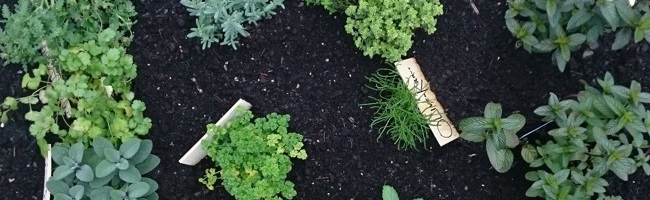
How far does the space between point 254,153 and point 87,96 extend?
722mm

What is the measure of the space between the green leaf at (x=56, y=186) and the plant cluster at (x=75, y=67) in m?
0.21

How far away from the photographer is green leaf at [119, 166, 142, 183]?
2896 mm

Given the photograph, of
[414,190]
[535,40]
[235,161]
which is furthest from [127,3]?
[535,40]

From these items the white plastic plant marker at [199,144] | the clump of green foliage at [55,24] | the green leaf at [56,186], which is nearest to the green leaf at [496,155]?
the white plastic plant marker at [199,144]

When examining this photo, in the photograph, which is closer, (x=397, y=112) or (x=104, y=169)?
(x=104, y=169)

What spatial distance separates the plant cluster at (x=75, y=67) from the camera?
9.50 feet

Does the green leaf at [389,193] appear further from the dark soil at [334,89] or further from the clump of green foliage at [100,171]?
the clump of green foliage at [100,171]

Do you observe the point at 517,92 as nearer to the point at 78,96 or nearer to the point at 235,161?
the point at 235,161

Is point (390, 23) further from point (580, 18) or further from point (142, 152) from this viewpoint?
point (142, 152)

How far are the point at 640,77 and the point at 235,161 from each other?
71.9 inches

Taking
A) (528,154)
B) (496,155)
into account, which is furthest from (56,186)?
(528,154)

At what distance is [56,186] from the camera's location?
2846mm

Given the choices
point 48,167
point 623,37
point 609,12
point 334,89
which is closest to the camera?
point 609,12

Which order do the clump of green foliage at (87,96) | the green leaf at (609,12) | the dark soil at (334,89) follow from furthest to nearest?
the dark soil at (334,89), the clump of green foliage at (87,96), the green leaf at (609,12)
